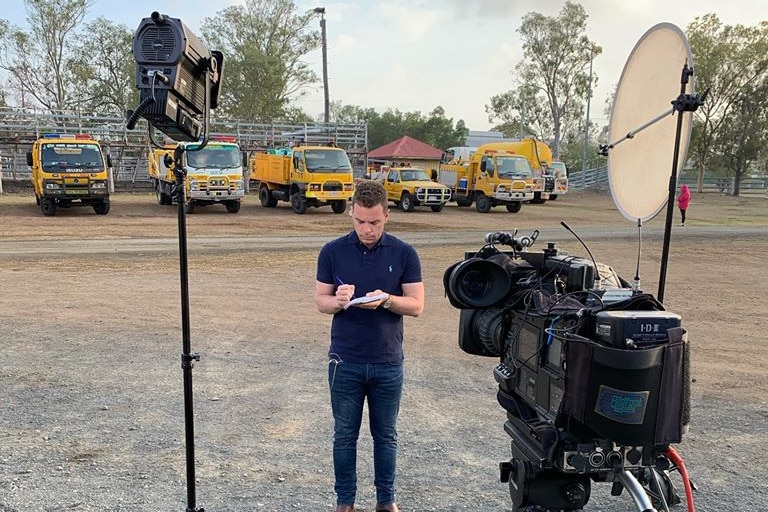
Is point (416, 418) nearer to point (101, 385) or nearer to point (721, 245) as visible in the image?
point (101, 385)

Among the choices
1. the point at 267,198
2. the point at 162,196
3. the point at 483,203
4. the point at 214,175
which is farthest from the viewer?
the point at 483,203

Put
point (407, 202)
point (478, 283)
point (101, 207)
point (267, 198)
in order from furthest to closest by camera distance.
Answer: point (407, 202)
point (267, 198)
point (101, 207)
point (478, 283)

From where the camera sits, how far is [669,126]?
3893 mm

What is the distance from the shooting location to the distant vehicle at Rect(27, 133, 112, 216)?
1958 cm

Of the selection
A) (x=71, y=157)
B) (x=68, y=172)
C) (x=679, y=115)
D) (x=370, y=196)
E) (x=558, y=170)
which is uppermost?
(x=558, y=170)

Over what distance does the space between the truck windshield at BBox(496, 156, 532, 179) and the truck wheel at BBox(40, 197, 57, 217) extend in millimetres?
17507

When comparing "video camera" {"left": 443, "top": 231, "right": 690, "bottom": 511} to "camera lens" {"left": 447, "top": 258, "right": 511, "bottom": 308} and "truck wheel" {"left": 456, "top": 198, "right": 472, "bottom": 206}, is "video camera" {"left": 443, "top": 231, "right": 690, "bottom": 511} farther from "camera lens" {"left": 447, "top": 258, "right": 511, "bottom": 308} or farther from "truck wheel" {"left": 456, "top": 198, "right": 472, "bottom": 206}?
"truck wheel" {"left": 456, "top": 198, "right": 472, "bottom": 206}

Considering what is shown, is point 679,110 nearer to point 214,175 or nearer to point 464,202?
point 214,175

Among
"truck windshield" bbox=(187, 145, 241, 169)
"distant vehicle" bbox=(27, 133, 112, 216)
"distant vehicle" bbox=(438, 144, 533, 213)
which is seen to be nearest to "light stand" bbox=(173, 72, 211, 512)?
"distant vehicle" bbox=(27, 133, 112, 216)

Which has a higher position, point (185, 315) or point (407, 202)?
point (185, 315)

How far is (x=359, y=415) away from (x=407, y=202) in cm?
2334

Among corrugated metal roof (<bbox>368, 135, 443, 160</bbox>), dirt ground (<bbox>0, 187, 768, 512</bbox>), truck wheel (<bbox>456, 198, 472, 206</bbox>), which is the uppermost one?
corrugated metal roof (<bbox>368, 135, 443, 160</bbox>)

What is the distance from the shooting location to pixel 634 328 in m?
2.08

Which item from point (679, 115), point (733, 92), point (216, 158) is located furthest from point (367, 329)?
point (733, 92)
